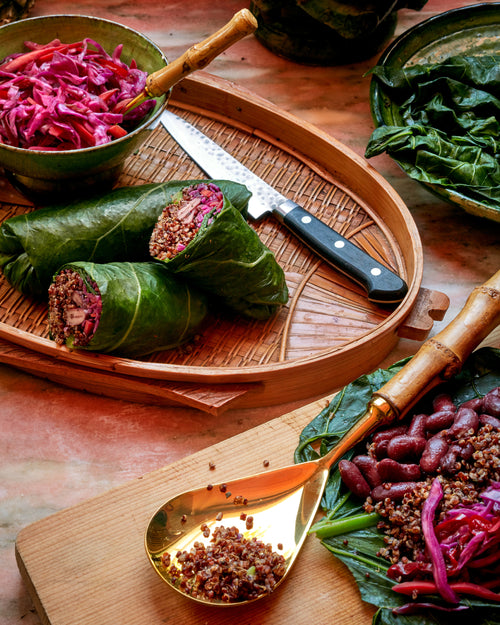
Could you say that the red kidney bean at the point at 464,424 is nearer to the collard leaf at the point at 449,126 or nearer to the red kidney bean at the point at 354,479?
the red kidney bean at the point at 354,479

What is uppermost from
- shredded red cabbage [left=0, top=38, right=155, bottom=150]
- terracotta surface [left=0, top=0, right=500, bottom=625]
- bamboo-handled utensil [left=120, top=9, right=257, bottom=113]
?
bamboo-handled utensil [left=120, top=9, right=257, bottom=113]

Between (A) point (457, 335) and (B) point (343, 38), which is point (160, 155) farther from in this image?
(A) point (457, 335)

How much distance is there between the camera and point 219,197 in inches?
111

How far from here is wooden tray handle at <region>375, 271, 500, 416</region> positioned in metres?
2.34

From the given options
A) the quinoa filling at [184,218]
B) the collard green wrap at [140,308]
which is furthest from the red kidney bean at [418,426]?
the quinoa filling at [184,218]

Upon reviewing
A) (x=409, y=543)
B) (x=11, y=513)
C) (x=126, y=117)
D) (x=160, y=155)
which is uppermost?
(x=126, y=117)

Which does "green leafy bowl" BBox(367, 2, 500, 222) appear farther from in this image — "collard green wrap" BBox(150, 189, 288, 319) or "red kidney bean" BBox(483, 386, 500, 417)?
"red kidney bean" BBox(483, 386, 500, 417)

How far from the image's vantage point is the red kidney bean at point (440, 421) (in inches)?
91.1

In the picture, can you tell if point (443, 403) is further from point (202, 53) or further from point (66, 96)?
point (66, 96)

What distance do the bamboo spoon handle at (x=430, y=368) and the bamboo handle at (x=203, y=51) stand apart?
1487 mm

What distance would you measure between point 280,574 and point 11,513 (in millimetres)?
1100

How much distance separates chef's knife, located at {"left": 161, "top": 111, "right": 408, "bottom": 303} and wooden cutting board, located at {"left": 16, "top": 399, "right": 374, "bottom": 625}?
3.69ft

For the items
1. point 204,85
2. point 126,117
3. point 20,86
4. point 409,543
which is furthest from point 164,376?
point 204,85

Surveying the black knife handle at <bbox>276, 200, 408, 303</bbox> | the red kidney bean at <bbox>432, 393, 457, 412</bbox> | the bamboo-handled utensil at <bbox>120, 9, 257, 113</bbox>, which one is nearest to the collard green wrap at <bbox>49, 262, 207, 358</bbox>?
the black knife handle at <bbox>276, 200, 408, 303</bbox>
